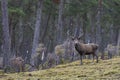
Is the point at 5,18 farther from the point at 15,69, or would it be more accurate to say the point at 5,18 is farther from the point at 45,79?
the point at 45,79

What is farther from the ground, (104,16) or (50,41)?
(104,16)

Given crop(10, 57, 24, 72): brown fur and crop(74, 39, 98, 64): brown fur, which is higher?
crop(74, 39, 98, 64): brown fur

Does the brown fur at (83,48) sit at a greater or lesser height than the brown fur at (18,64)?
greater

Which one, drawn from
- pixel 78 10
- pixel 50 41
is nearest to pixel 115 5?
pixel 78 10

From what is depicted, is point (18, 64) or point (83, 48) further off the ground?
point (83, 48)

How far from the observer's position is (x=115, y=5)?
1476 inches

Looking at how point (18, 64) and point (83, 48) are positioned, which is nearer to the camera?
point (83, 48)

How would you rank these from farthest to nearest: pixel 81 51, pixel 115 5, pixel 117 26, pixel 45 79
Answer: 1. pixel 117 26
2. pixel 115 5
3. pixel 81 51
4. pixel 45 79

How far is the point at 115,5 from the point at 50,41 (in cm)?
1733

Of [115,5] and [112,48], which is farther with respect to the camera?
[115,5]

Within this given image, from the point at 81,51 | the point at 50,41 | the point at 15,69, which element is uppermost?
the point at 81,51

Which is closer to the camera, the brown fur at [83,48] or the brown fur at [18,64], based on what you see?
the brown fur at [83,48]

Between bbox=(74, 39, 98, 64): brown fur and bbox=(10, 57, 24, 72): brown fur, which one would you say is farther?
bbox=(10, 57, 24, 72): brown fur

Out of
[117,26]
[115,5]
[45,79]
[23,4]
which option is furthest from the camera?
[117,26]
